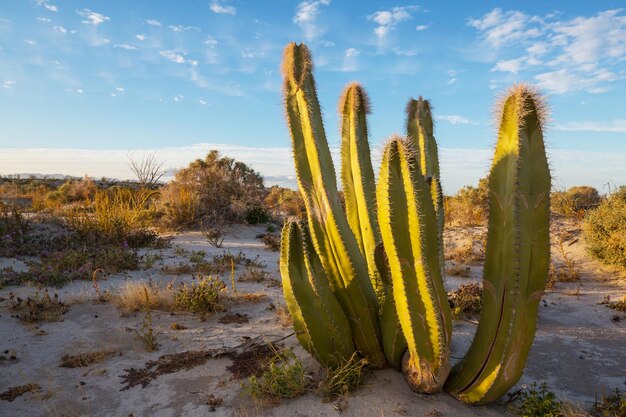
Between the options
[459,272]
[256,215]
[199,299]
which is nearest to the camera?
[199,299]

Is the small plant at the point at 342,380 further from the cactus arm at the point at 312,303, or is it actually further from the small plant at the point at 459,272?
the small plant at the point at 459,272

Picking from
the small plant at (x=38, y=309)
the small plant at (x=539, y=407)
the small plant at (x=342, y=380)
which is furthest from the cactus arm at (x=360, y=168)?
the small plant at (x=38, y=309)

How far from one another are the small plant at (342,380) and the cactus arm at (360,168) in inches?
23.6

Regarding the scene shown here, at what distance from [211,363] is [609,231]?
28.2ft

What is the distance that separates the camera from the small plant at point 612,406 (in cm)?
301

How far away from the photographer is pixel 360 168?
138 inches

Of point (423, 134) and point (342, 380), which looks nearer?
point (342, 380)

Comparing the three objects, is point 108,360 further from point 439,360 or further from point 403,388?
point 439,360

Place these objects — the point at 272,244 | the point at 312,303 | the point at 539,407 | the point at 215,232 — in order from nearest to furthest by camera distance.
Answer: the point at 539,407, the point at 312,303, the point at 272,244, the point at 215,232

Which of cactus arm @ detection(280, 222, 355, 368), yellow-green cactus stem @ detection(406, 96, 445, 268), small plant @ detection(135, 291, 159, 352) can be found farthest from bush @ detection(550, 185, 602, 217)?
small plant @ detection(135, 291, 159, 352)

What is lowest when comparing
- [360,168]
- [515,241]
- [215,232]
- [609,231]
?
[215,232]

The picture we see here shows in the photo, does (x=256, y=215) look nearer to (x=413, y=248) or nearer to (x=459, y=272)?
(x=459, y=272)

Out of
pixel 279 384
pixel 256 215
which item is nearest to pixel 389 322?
pixel 279 384

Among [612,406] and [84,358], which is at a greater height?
[612,406]
